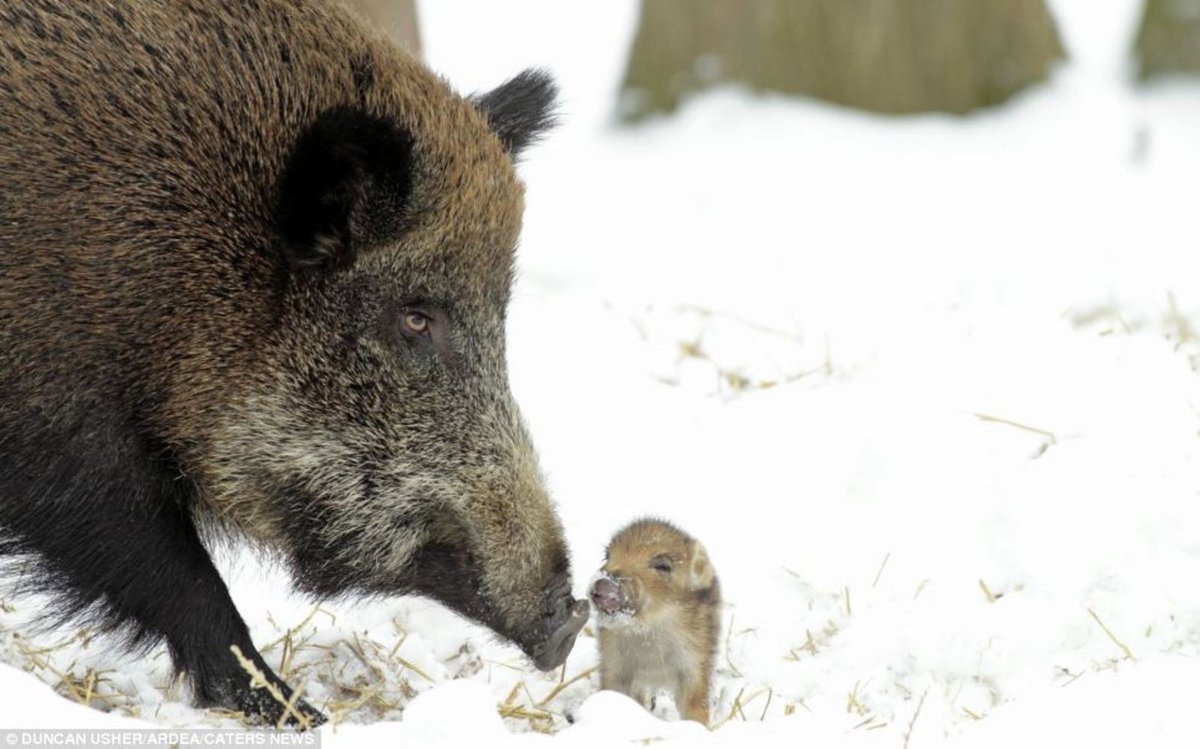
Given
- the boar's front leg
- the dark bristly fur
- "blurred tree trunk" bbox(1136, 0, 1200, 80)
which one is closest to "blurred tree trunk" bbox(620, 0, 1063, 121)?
"blurred tree trunk" bbox(1136, 0, 1200, 80)

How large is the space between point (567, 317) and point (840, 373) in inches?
64.4

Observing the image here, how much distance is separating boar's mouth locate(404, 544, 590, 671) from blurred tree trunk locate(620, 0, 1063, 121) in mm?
7694

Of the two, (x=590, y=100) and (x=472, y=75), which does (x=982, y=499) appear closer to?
(x=590, y=100)

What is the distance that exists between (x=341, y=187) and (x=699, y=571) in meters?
1.83

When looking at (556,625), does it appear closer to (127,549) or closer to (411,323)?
(411,323)

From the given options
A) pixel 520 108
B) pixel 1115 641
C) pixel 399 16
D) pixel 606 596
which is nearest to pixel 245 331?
pixel 520 108

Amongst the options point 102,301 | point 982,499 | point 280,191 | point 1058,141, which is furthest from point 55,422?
point 1058,141

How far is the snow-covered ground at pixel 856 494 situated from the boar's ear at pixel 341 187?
121cm

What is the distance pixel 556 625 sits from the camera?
4.39 metres

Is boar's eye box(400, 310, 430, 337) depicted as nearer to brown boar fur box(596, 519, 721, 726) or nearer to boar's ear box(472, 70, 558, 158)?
boar's ear box(472, 70, 558, 158)

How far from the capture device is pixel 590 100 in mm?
14422

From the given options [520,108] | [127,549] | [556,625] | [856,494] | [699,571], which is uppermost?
[520,108]

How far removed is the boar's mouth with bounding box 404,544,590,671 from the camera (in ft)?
14.4

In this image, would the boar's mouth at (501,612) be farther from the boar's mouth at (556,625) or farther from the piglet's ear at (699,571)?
the piglet's ear at (699,571)
